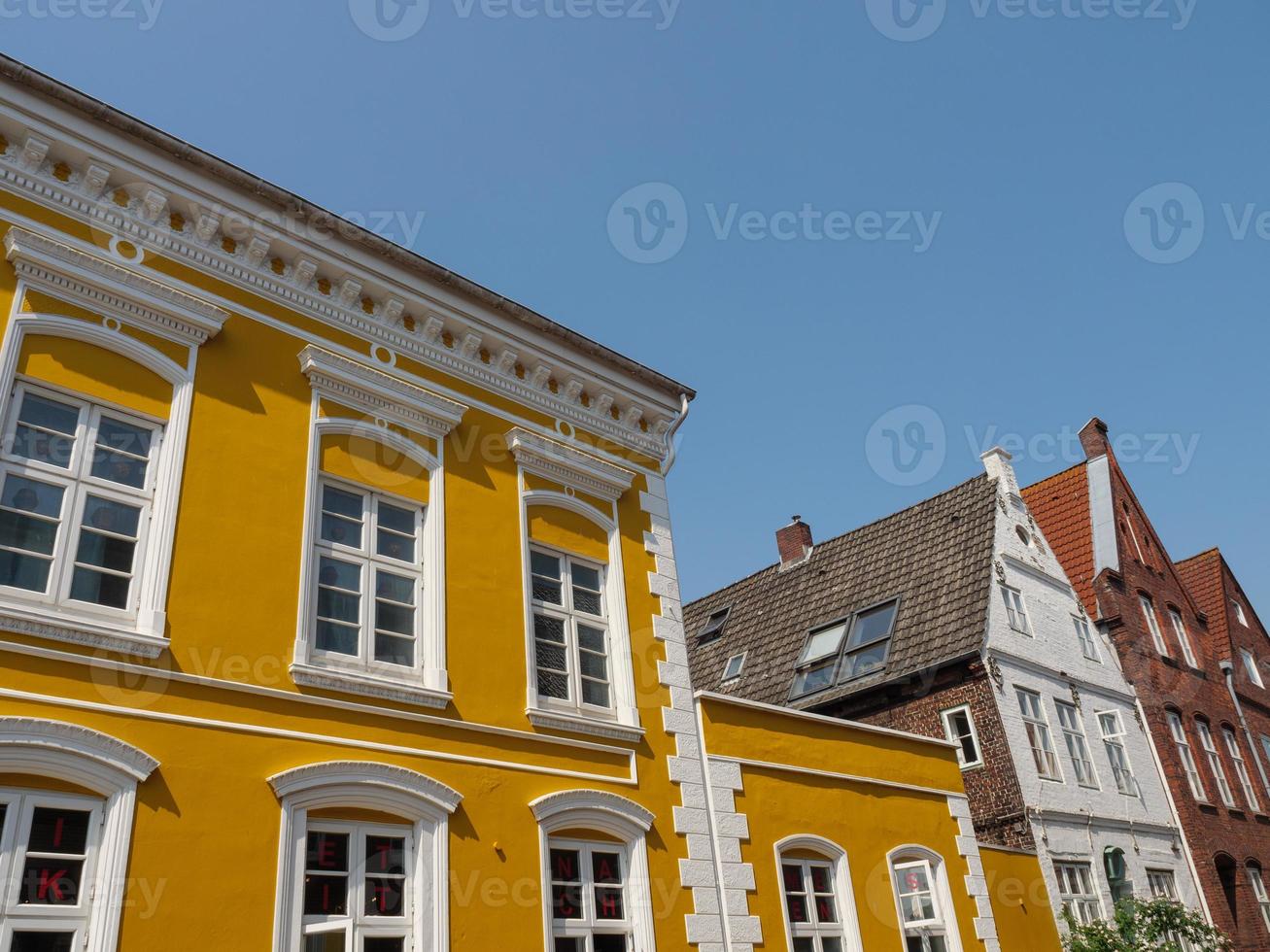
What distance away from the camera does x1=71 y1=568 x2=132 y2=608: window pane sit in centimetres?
777

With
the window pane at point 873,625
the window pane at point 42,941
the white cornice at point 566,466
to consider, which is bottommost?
the window pane at point 42,941

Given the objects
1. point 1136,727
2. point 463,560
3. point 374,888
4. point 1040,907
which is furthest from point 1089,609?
point 374,888

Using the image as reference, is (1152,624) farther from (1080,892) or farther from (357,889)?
(357,889)

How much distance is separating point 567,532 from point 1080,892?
11.0 meters

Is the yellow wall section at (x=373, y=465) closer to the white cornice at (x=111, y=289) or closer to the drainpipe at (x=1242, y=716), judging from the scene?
the white cornice at (x=111, y=289)

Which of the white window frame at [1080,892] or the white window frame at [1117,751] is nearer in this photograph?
the white window frame at [1080,892]

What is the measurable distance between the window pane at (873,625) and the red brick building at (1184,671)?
209 inches

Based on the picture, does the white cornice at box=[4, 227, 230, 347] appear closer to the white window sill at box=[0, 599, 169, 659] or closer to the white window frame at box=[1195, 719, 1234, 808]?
A: the white window sill at box=[0, 599, 169, 659]

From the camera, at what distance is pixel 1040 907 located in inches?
580

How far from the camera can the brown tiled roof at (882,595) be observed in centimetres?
1872

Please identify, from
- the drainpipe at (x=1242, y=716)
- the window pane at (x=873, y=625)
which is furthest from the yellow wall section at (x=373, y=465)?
the drainpipe at (x=1242, y=716)

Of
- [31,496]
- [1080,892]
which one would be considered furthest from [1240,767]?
[31,496]

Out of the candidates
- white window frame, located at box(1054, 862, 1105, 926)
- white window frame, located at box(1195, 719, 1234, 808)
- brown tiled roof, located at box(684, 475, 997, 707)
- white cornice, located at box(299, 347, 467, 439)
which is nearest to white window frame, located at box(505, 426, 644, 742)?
white cornice, located at box(299, 347, 467, 439)

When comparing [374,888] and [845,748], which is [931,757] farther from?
[374,888]
